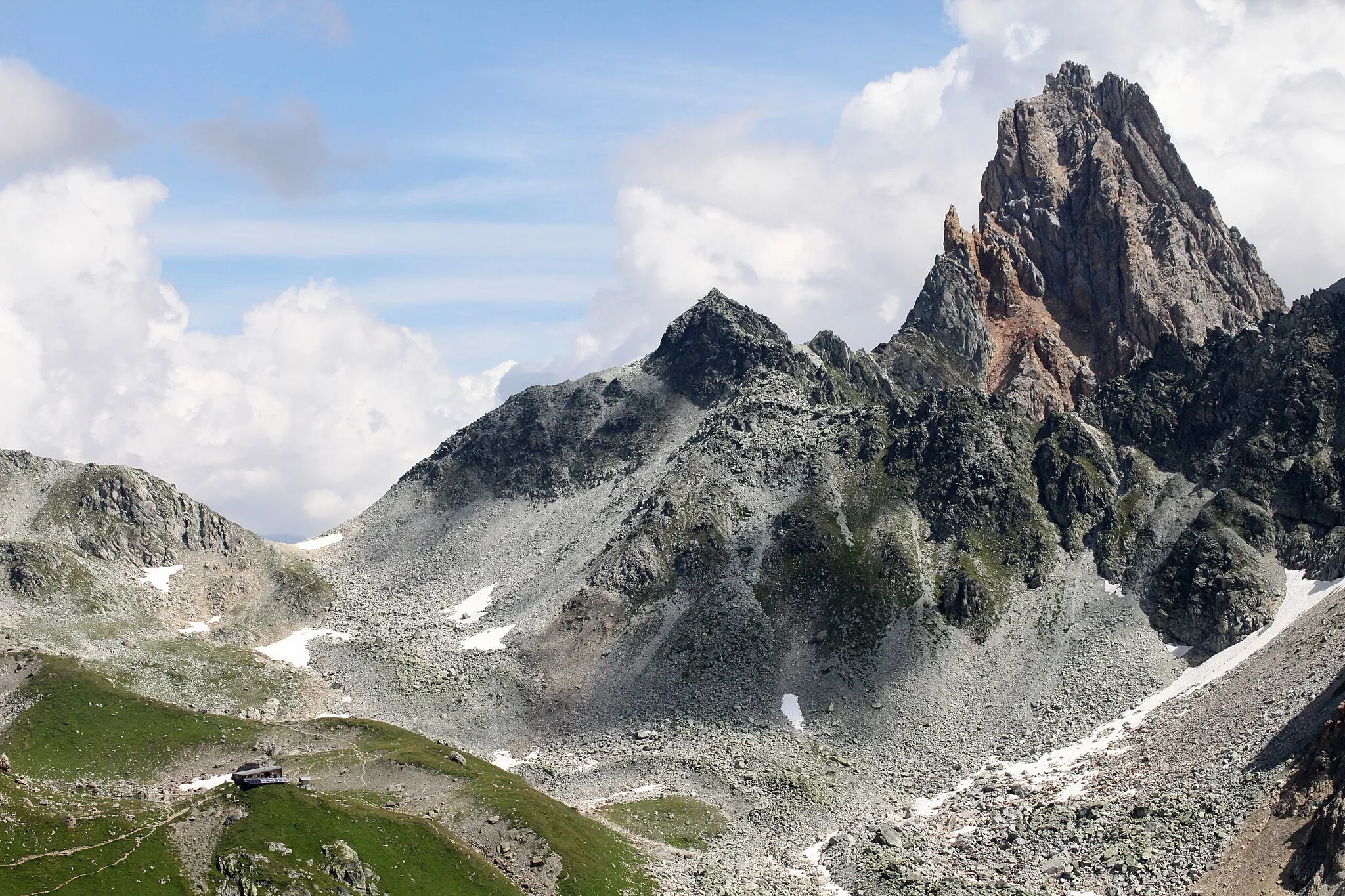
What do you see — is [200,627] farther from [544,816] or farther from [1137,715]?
[1137,715]

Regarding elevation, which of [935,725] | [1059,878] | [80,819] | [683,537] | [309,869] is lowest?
[1059,878]

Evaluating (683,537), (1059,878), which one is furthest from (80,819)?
(683,537)

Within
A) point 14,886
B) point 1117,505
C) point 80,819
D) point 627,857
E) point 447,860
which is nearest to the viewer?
point 14,886

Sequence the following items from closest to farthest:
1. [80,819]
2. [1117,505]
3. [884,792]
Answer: [80,819] → [884,792] → [1117,505]

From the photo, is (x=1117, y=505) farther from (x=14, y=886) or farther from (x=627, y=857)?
(x=14, y=886)

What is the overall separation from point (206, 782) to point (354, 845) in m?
32.9

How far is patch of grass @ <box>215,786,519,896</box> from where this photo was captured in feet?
300

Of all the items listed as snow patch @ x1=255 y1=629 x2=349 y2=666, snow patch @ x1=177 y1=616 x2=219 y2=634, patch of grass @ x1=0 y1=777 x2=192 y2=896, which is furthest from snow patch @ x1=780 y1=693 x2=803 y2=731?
snow patch @ x1=177 y1=616 x2=219 y2=634

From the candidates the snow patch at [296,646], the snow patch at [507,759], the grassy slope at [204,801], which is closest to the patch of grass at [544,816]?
the grassy slope at [204,801]

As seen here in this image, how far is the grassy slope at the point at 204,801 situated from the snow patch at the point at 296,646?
41026 mm

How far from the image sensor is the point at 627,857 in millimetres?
117500

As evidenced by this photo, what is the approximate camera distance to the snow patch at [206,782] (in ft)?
396

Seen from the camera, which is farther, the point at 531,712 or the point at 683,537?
the point at 683,537

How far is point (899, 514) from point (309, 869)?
4891 inches
